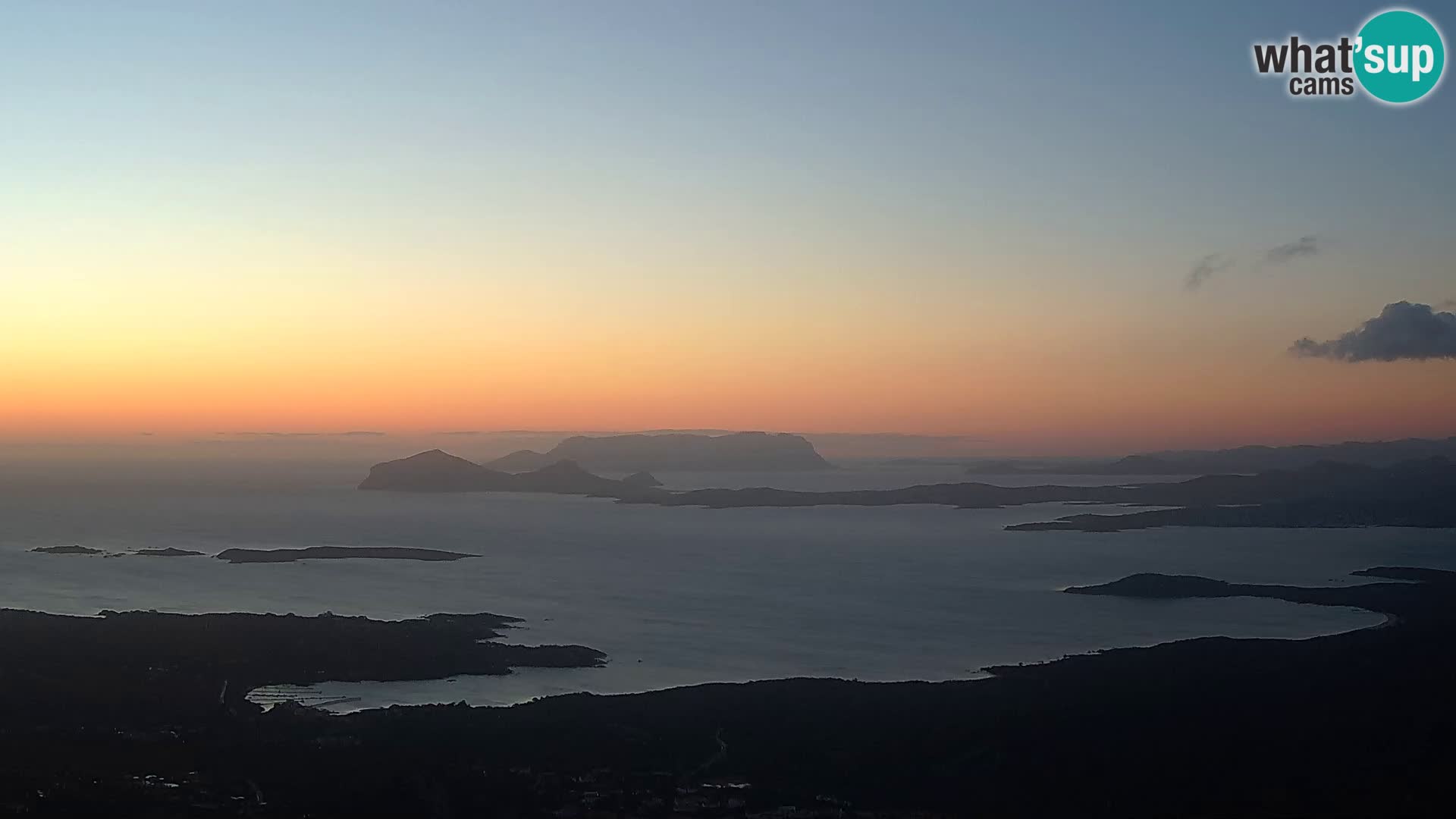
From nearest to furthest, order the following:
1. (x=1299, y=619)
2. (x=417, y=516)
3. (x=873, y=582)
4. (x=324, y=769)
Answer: (x=324, y=769) → (x=1299, y=619) → (x=873, y=582) → (x=417, y=516)

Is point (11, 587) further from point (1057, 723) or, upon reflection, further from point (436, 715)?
point (1057, 723)

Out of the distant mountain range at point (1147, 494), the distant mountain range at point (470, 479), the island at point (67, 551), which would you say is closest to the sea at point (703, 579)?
the island at point (67, 551)

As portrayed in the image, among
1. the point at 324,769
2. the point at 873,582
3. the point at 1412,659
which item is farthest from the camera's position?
the point at 873,582

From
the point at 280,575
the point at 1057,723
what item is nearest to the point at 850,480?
the point at 280,575

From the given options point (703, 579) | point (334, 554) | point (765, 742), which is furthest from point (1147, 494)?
point (765, 742)

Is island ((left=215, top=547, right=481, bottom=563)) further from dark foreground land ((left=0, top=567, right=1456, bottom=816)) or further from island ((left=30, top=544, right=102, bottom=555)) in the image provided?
dark foreground land ((left=0, top=567, right=1456, bottom=816))
